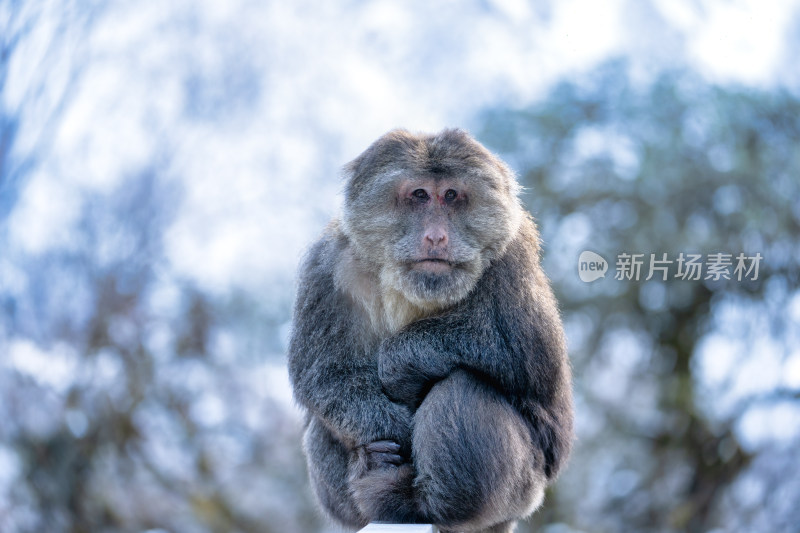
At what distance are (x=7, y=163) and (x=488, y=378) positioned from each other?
28.2ft

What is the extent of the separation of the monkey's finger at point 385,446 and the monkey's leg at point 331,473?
1.13 feet

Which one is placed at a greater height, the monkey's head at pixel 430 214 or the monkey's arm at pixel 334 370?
the monkey's head at pixel 430 214

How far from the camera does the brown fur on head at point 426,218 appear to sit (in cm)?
357

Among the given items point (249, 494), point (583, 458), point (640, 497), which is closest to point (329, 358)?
point (249, 494)

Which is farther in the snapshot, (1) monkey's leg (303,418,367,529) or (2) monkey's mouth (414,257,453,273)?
(1) monkey's leg (303,418,367,529)

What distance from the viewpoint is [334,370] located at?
12.5 ft

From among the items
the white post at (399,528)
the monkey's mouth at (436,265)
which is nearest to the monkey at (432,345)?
the monkey's mouth at (436,265)

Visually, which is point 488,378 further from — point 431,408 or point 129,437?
point 129,437

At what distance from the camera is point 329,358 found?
3.83 m

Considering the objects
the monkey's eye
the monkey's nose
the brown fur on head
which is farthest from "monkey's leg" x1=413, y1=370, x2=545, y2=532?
the monkey's eye

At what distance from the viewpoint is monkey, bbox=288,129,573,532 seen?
3518 millimetres

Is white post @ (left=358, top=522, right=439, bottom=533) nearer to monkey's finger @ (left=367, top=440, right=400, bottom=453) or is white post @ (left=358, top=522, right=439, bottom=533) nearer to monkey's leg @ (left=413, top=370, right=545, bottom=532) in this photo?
monkey's leg @ (left=413, top=370, right=545, bottom=532)

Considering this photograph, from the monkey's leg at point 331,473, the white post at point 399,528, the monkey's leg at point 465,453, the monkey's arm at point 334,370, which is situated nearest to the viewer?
the white post at point 399,528

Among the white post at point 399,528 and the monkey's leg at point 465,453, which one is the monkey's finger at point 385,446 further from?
the white post at point 399,528
